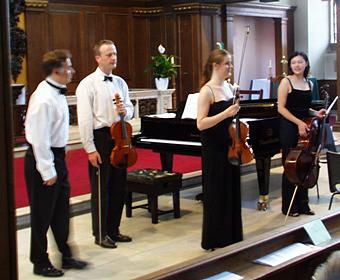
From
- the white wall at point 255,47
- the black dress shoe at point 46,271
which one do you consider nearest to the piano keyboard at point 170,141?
the black dress shoe at point 46,271

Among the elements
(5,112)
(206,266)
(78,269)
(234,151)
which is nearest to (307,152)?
(234,151)

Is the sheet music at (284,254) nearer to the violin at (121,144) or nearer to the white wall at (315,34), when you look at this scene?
the violin at (121,144)

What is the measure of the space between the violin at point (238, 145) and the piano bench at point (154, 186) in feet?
4.31

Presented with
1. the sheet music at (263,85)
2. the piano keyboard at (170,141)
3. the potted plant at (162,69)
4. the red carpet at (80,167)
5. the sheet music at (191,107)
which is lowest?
the red carpet at (80,167)

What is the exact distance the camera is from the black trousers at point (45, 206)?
3828 millimetres

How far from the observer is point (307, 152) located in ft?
16.4

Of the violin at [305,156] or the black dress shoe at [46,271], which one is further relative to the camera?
the violin at [305,156]

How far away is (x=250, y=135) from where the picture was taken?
5.51 metres

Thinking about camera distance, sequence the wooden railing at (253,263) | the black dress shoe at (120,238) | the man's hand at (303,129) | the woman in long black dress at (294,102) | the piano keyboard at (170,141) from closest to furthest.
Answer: the wooden railing at (253,263) < the black dress shoe at (120,238) < the man's hand at (303,129) < the woman in long black dress at (294,102) < the piano keyboard at (170,141)

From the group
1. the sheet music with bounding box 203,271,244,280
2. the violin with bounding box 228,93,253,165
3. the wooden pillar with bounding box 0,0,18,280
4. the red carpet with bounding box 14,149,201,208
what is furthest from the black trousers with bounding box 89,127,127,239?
the wooden pillar with bounding box 0,0,18,280

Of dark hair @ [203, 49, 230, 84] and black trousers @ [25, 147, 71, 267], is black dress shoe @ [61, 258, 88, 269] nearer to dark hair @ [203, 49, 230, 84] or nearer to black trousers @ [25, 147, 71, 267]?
black trousers @ [25, 147, 71, 267]

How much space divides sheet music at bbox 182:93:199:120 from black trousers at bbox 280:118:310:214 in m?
0.84

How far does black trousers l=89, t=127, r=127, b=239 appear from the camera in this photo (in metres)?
4.53

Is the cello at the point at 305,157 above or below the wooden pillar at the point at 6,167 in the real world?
below
